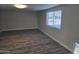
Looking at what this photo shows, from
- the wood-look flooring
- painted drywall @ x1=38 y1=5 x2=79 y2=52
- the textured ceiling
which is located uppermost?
the textured ceiling

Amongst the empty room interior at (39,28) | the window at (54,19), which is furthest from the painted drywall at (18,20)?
the window at (54,19)

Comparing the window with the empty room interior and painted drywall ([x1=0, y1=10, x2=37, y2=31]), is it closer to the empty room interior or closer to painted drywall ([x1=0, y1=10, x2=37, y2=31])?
the empty room interior

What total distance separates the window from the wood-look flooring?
0.16m

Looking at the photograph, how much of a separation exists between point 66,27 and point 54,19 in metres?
0.14

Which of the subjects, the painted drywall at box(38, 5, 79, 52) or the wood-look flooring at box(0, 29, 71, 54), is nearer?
the painted drywall at box(38, 5, 79, 52)

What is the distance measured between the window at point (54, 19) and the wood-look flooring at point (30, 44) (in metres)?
0.16

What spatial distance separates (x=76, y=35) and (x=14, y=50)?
0.66m

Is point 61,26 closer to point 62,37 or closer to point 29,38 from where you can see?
point 62,37

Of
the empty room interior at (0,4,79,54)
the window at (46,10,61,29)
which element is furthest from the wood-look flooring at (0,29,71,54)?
the window at (46,10,61,29)

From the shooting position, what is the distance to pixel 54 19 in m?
1.15

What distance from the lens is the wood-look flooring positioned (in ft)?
3.90

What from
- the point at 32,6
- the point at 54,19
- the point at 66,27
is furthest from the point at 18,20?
the point at 66,27

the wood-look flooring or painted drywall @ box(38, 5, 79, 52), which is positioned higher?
painted drywall @ box(38, 5, 79, 52)

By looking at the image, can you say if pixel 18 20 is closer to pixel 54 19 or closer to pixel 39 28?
pixel 39 28
